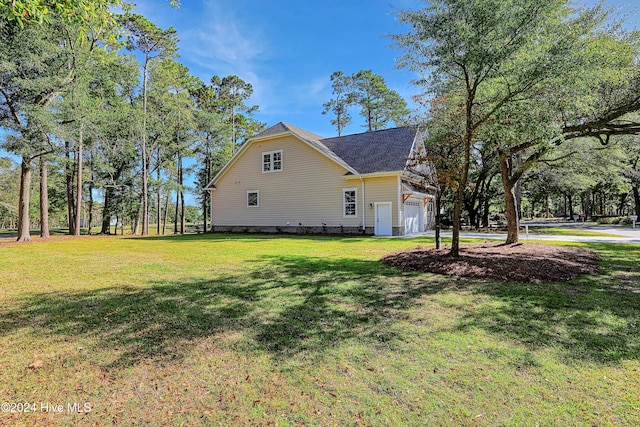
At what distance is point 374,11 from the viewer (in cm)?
1061

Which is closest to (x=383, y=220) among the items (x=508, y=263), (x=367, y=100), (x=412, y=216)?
(x=412, y=216)

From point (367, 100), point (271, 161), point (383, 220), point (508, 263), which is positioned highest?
point (367, 100)

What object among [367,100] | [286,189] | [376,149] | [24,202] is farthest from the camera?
[367,100]

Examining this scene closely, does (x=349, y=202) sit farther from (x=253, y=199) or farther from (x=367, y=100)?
(x=367, y=100)

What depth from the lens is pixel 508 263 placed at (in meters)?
7.55

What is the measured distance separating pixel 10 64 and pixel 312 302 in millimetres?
17323

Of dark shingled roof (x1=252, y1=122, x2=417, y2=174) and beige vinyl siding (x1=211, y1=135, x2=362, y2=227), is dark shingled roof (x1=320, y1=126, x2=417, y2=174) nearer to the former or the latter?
dark shingled roof (x1=252, y1=122, x2=417, y2=174)

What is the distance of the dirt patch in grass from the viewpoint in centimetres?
661

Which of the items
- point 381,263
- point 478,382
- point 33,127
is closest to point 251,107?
point 33,127

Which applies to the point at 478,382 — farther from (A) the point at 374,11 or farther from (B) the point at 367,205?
(B) the point at 367,205

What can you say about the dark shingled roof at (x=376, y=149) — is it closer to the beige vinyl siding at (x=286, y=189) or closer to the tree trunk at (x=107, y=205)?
the beige vinyl siding at (x=286, y=189)

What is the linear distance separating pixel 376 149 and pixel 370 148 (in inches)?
20.4

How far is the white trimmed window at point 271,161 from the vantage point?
67.1 feet

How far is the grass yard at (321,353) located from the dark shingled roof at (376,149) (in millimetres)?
12193
